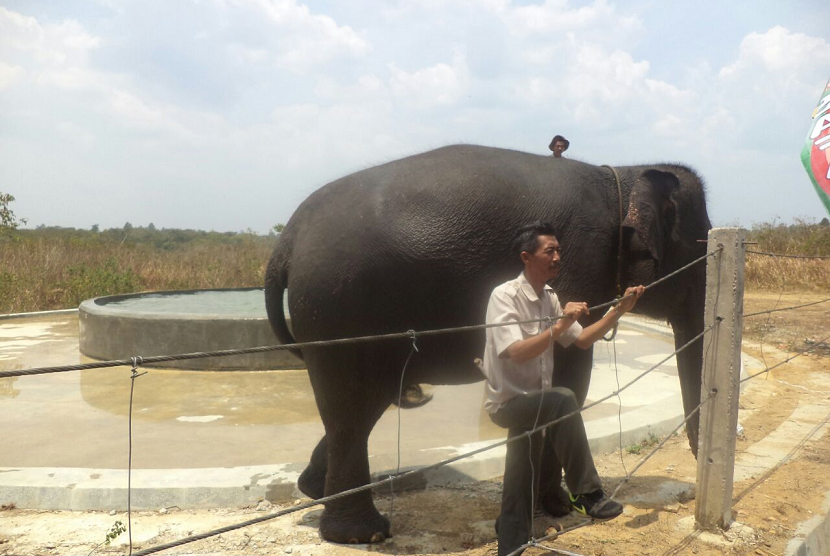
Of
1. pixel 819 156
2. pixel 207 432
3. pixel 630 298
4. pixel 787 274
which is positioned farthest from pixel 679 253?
pixel 787 274

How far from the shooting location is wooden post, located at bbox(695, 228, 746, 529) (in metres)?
3.65

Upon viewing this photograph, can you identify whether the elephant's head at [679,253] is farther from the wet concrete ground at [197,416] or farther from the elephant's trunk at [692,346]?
the wet concrete ground at [197,416]

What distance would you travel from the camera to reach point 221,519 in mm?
3922

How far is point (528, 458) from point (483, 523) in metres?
0.92

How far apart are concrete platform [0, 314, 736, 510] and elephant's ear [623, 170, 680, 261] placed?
5.85ft

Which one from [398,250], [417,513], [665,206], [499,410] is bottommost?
[417,513]

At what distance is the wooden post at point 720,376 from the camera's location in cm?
365

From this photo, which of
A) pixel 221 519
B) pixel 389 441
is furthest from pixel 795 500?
pixel 221 519

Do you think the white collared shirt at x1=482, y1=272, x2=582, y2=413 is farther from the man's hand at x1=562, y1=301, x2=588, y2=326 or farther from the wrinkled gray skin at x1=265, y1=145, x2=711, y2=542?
the wrinkled gray skin at x1=265, y1=145, x2=711, y2=542

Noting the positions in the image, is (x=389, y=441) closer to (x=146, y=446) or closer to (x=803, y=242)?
(x=146, y=446)

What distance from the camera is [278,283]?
3906 mm

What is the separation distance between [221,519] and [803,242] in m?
20.6

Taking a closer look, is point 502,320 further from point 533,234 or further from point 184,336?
point 184,336

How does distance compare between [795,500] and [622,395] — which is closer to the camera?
[795,500]
